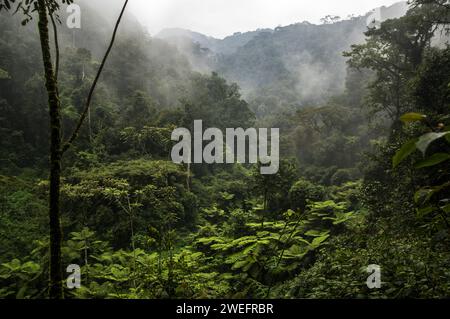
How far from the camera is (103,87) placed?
24016 mm

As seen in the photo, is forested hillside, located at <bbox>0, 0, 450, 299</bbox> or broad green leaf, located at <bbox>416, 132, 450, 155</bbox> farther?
forested hillside, located at <bbox>0, 0, 450, 299</bbox>

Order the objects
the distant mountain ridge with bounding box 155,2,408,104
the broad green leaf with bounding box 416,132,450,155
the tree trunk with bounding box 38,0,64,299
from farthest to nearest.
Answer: the distant mountain ridge with bounding box 155,2,408,104 → the tree trunk with bounding box 38,0,64,299 → the broad green leaf with bounding box 416,132,450,155

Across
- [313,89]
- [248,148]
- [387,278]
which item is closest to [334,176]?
[248,148]

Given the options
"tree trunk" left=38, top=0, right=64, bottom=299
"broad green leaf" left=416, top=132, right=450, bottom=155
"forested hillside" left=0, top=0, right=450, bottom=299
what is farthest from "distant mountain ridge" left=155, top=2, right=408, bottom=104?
"broad green leaf" left=416, top=132, right=450, bottom=155

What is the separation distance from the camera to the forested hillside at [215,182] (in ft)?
15.4

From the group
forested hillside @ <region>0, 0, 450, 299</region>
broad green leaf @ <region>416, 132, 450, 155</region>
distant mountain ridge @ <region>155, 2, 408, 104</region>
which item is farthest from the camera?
distant mountain ridge @ <region>155, 2, 408, 104</region>

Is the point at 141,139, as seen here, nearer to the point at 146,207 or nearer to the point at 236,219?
the point at 146,207

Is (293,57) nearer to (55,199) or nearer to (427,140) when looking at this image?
(55,199)

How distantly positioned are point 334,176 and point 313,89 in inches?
1144

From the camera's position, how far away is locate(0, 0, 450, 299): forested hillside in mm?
4684

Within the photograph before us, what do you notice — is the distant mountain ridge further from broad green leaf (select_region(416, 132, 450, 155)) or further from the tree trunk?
broad green leaf (select_region(416, 132, 450, 155))

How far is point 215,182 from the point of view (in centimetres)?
1833

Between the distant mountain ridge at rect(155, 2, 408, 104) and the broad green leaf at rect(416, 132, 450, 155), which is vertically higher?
the distant mountain ridge at rect(155, 2, 408, 104)

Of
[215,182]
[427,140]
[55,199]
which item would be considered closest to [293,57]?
[215,182]
